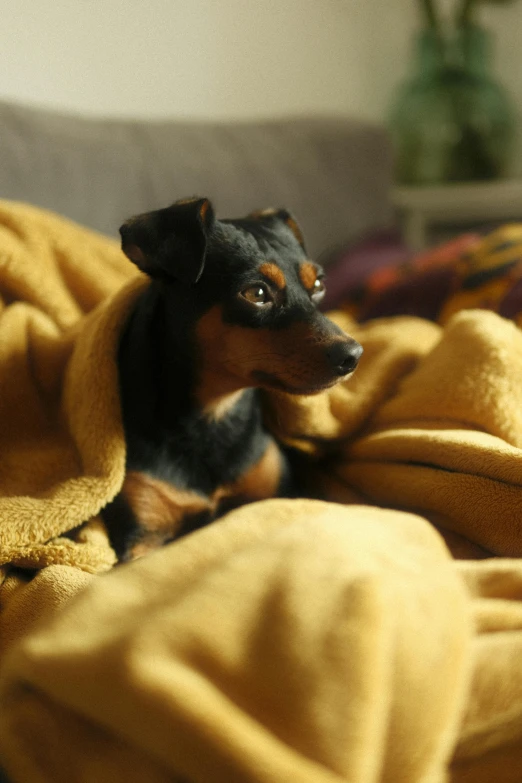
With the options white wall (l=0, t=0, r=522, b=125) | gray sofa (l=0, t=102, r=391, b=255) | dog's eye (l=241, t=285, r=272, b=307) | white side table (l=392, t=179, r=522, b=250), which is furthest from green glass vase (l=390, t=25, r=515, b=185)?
dog's eye (l=241, t=285, r=272, b=307)

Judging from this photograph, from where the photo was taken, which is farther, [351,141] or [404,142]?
[404,142]

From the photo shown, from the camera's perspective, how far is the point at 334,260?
177cm

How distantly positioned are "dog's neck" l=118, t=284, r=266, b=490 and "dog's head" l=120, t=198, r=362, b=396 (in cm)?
3

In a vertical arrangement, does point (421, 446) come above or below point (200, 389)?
A: below

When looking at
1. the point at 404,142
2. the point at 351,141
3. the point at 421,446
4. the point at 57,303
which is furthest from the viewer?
the point at 404,142

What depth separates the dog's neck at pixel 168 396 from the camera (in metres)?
0.92

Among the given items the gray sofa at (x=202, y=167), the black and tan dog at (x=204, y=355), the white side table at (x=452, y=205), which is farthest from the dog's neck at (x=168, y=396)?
the white side table at (x=452, y=205)

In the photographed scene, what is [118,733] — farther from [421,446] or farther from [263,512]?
[421,446]

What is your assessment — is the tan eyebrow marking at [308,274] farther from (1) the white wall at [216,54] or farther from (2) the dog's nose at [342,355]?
(1) the white wall at [216,54]

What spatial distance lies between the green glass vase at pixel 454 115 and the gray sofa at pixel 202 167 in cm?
43

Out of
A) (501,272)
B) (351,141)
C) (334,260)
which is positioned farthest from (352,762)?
(351,141)

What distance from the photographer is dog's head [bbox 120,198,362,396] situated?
2.74ft

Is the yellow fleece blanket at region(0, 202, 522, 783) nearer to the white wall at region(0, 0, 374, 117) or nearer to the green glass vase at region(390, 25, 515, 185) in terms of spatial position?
the white wall at region(0, 0, 374, 117)

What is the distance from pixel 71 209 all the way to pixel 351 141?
935mm
